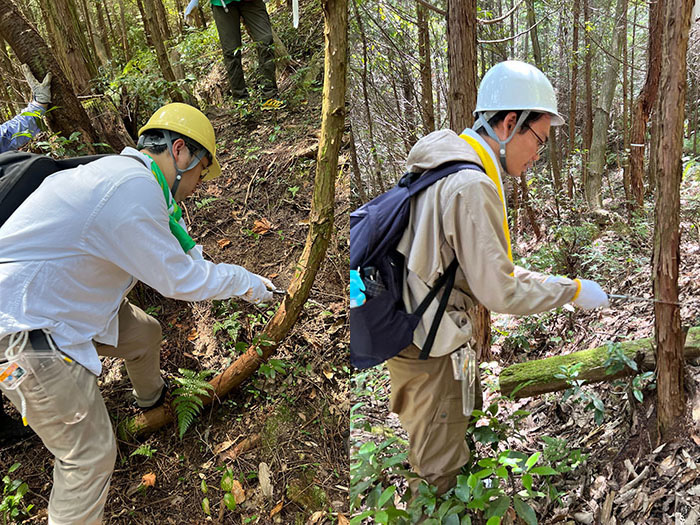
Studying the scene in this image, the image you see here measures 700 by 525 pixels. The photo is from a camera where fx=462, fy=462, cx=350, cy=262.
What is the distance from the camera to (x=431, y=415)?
1903 mm

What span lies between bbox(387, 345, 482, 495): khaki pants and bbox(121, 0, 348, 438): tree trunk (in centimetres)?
81

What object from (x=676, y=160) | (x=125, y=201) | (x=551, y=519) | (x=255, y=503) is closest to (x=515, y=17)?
(x=676, y=160)

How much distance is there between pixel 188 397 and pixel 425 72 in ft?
9.54

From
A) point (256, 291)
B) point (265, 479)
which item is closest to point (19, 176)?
point (256, 291)

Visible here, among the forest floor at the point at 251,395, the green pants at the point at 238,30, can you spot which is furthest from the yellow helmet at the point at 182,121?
the green pants at the point at 238,30

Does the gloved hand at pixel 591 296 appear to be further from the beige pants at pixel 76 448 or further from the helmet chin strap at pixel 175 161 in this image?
the beige pants at pixel 76 448

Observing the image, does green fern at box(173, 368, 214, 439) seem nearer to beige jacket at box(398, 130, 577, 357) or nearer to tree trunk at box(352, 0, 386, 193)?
beige jacket at box(398, 130, 577, 357)

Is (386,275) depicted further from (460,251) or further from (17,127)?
(17,127)

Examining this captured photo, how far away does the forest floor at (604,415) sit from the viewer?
181cm

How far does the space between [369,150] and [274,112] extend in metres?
1.22

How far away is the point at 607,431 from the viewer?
215cm

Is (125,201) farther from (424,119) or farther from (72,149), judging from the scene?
(424,119)

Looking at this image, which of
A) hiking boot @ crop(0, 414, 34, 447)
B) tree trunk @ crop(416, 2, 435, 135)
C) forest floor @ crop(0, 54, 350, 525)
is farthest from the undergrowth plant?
tree trunk @ crop(416, 2, 435, 135)

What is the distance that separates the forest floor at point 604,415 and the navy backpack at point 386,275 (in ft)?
1.83
